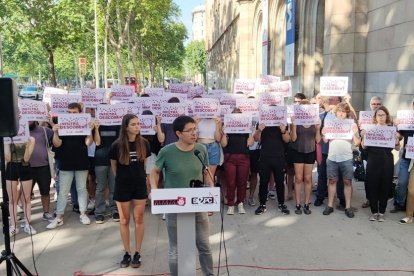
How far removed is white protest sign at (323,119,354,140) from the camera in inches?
294

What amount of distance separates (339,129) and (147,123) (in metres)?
3.20

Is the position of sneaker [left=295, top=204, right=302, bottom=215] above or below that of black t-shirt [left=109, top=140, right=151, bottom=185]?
below

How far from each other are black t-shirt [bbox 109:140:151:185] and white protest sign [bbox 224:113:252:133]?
2.35m

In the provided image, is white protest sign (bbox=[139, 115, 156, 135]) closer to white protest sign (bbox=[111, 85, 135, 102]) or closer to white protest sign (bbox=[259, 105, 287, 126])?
white protest sign (bbox=[259, 105, 287, 126])

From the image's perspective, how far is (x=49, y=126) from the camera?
7.98 meters

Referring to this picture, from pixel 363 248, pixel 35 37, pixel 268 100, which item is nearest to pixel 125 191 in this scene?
pixel 363 248

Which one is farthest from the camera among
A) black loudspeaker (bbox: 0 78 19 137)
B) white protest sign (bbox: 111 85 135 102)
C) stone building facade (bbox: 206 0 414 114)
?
stone building facade (bbox: 206 0 414 114)

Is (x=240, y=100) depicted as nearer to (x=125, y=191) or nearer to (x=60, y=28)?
(x=125, y=191)

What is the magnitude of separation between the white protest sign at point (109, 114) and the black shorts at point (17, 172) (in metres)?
1.33

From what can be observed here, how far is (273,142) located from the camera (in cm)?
756

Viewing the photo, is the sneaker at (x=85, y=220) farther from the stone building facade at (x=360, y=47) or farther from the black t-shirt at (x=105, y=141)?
the stone building facade at (x=360, y=47)

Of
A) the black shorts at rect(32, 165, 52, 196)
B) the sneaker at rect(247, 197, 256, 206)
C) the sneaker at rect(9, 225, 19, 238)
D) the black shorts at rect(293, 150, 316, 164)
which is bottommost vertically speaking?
the sneaker at rect(9, 225, 19, 238)

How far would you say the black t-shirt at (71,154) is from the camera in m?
7.07

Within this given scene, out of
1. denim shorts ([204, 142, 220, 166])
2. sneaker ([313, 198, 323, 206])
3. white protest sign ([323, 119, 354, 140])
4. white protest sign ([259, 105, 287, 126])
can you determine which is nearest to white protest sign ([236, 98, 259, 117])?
white protest sign ([259, 105, 287, 126])
